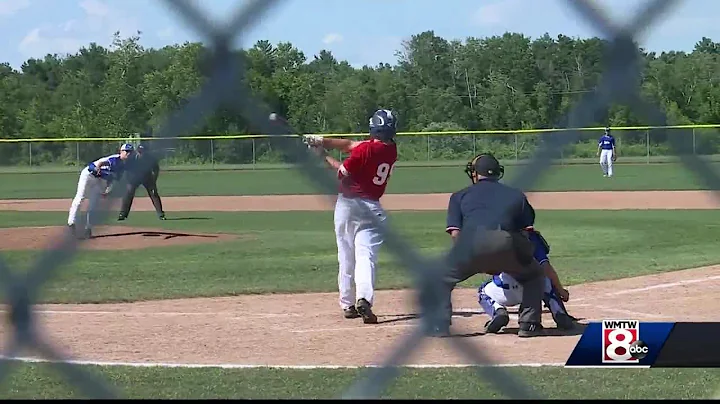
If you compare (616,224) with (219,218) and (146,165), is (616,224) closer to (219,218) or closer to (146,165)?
(219,218)

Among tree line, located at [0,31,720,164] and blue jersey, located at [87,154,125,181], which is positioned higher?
tree line, located at [0,31,720,164]

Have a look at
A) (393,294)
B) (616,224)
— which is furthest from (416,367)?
(616,224)

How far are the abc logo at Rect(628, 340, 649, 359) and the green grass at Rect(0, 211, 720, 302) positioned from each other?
11.3 ft

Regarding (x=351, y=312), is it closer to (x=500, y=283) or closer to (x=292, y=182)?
(x=500, y=283)

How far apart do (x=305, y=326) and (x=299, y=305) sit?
0.93 metres

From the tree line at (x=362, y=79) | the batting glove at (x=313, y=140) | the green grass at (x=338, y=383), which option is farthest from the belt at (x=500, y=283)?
the batting glove at (x=313, y=140)

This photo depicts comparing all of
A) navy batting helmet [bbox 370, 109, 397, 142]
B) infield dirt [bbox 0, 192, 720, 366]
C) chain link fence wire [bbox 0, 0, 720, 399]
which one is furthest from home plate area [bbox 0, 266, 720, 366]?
chain link fence wire [bbox 0, 0, 720, 399]

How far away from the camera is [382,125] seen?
4.25m

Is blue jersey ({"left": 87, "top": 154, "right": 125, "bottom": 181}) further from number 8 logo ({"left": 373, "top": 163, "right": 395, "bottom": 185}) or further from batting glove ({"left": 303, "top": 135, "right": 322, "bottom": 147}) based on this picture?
number 8 logo ({"left": 373, "top": 163, "right": 395, "bottom": 185})

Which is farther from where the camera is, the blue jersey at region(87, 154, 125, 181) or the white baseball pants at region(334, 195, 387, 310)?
the white baseball pants at region(334, 195, 387, 310)

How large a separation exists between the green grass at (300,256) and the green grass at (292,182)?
711 cm

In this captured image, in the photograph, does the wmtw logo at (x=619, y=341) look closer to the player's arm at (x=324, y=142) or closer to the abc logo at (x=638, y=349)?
the abc logo at (x=638, y=349)

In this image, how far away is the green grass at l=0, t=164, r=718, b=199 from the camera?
24.1 metres

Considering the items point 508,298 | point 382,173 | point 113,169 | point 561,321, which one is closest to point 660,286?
point 561,321
